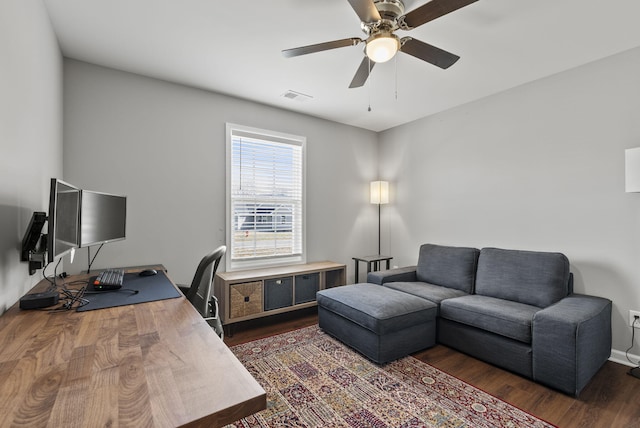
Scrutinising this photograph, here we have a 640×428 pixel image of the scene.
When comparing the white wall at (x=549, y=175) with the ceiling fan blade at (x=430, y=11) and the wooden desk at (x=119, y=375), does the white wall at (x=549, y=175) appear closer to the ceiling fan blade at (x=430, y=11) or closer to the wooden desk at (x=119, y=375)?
the ceiling fan blade at (x=430, y=11)

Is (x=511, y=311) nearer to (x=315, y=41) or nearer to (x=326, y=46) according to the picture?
(x=326, y=46)

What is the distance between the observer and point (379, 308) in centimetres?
248

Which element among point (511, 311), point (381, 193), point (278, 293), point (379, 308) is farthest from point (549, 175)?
point (278, 293)

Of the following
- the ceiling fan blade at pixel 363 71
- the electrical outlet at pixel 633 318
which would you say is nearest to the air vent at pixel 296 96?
the ceiling fan blade at pixel 363 71

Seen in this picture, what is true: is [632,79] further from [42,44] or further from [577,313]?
[42,44]

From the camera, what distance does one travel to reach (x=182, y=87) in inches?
121

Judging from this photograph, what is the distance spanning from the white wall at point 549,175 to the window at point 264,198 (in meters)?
1.68

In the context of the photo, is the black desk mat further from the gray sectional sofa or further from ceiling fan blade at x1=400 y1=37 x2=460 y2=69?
ceiling fan blade at x1=400 y1=37 x2=460 y2=69

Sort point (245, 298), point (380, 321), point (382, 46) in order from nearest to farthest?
point (382, 46)
point (380, 321)
point (245, 298)

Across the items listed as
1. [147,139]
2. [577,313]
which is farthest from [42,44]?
[577,313]

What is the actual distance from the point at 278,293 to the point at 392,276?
4.25 feet

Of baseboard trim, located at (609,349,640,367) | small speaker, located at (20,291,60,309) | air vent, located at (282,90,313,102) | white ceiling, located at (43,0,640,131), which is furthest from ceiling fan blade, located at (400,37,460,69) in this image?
baseboard trim, located at (609,349,640,367)

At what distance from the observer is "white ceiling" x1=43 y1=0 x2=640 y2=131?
6.41 ft

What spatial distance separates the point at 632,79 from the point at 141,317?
3.82 metres
